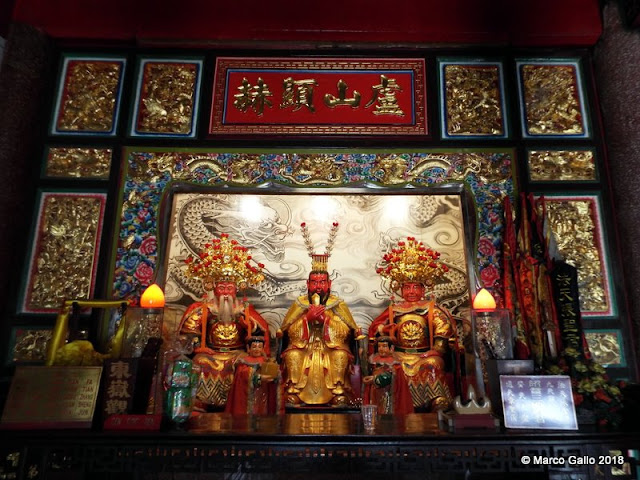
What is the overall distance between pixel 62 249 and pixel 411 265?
307 cm

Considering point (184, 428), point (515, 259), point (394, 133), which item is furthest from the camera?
point (394, 133)

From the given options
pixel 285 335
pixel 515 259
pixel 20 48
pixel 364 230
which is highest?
pixel 20 48


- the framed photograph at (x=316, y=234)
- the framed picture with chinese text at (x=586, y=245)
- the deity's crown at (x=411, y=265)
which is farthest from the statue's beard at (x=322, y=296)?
the framed picture with chinese text at (x=586, y=245)

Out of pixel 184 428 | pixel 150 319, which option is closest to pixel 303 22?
pixel 150 319

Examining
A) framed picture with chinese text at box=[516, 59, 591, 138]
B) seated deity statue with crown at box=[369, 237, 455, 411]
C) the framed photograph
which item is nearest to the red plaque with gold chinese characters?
the framed photograph

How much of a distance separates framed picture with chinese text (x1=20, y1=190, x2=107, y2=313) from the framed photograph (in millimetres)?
689

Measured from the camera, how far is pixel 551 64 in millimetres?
4852

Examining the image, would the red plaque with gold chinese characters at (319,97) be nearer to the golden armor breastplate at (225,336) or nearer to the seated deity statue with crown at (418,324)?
the seated deity statue with crown at (418,324)

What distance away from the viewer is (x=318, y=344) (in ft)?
14.2

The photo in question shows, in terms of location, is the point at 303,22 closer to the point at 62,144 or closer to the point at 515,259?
the point at 62,144

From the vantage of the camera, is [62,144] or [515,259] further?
[62,144]

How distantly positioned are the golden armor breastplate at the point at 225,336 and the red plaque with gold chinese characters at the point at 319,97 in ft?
5.95

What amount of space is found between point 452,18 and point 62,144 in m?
3.89

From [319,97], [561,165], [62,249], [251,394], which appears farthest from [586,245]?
[62,249]
